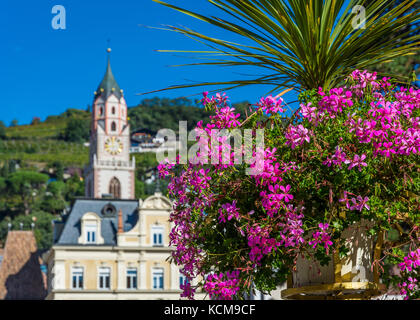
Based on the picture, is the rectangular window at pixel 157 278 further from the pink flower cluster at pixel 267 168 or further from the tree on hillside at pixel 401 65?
the pink flower cluster at pixel 267 168

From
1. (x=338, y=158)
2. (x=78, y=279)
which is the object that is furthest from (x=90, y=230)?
(x=338, y=158)

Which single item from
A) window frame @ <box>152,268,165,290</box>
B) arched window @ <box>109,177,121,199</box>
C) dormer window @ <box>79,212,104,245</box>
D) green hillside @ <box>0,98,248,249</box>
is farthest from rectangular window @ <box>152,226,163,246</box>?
green hillside @ <box>0,98,248,249</box>

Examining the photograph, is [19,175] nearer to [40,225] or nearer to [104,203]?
[40,225]

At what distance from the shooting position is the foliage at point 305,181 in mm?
4828

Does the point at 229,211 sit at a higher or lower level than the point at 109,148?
lower

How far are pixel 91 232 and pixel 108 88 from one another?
1839 inches

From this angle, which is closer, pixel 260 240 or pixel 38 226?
pixel 260 240

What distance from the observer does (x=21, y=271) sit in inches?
2630

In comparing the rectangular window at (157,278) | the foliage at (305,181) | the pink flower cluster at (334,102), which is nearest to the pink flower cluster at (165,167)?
the foliage at (305,181)

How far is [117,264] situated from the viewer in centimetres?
4619

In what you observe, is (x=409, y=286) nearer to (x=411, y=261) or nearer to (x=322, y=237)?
(x=411, y=261)

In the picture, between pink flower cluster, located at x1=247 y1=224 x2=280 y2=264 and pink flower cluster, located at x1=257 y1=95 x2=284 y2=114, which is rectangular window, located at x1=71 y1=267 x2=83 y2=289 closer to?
pink flower cluster, located at x1=257 y1=95 x2=284 y2=114

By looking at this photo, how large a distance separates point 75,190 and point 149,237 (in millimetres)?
106090
